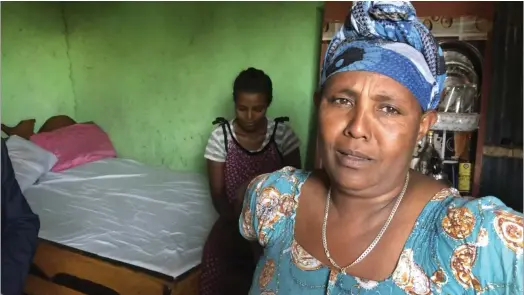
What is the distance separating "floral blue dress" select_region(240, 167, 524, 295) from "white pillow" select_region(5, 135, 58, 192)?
6.67ft

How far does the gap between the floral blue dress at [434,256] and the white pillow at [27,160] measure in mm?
2033

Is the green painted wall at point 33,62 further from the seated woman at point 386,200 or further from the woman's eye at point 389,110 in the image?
the woman's eye at point 389,110

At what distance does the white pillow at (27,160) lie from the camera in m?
2.54

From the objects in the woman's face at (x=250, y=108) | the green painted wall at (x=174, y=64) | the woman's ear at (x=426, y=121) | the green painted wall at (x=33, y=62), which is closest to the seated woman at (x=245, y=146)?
the woman's face at (x=250, y=108)

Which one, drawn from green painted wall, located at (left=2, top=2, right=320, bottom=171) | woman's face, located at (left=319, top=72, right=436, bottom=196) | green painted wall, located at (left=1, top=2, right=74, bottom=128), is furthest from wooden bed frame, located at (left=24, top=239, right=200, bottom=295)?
green painted wall, located at (left=1, top=2, right=74, bottom=128)

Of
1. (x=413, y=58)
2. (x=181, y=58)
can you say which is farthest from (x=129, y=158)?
(x=413, y=58)

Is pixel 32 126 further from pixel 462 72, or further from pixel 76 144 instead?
pixel 462 72

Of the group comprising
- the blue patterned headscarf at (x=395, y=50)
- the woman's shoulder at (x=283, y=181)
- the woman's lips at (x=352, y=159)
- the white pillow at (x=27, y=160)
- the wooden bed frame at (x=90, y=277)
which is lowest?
the wooden bed frame at (x=90, y=277)

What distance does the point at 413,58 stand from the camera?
0.77 meters

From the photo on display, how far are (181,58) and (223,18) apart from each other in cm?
39

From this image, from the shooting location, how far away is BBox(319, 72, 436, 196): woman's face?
30.0 inches

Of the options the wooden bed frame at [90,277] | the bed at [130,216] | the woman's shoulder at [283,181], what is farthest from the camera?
the bed at [130,216]

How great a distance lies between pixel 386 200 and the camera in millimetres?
830

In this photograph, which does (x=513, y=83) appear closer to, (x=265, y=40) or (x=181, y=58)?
(x=265, y=40)
